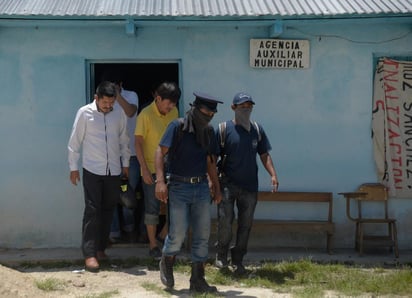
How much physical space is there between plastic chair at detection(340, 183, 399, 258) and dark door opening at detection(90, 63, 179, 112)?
2.87 metres

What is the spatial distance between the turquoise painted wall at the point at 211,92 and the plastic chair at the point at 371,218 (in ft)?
0.51

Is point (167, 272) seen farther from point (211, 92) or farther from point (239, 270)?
point (211, 92)

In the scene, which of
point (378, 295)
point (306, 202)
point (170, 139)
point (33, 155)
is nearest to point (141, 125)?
point (170, 139)

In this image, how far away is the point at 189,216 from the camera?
19.6 ft

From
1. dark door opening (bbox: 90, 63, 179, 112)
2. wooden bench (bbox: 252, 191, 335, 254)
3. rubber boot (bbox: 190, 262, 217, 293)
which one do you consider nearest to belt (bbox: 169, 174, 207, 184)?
rubber boot (bbox: 190, 262, 217, 293)

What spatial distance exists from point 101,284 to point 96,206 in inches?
35.9

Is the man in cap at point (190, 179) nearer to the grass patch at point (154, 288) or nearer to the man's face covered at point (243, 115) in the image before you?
the grass patch at point (154, 288)

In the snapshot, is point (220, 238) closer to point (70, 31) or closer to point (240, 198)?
point (240, 198)

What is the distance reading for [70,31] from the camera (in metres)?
7.63

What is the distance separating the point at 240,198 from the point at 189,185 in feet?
2.81

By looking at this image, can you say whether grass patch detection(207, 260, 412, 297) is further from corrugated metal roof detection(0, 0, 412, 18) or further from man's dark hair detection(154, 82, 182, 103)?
corrugated metal roof detection(0, 0, 412, 18)

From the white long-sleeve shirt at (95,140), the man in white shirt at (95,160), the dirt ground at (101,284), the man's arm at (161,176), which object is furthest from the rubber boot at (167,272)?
the white long-sleeve shirt at (95,140)

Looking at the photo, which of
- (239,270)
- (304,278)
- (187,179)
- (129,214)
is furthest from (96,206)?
(304,278)

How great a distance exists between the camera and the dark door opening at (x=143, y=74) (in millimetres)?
8587
